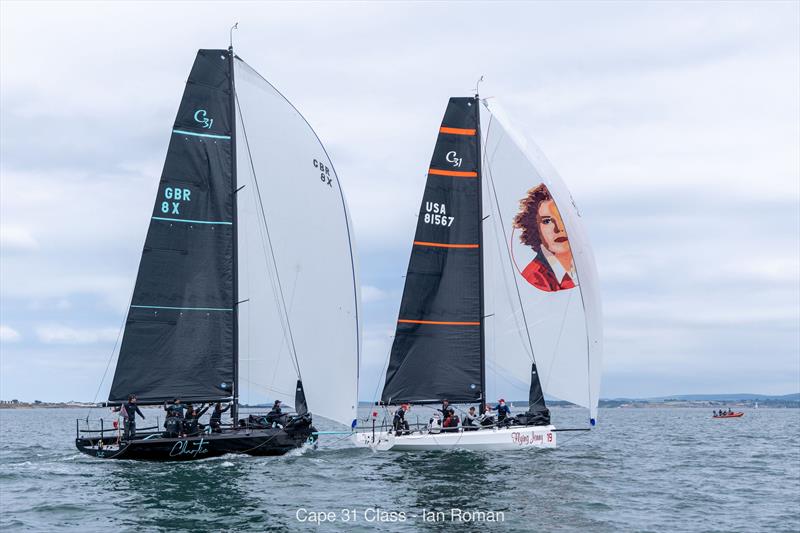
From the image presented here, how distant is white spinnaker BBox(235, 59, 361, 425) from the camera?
101 feet

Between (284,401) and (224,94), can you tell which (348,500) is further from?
(224,94)

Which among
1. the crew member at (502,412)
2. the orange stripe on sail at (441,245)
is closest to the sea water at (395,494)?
the crew member at (502,412)

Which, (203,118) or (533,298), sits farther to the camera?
(533,298)

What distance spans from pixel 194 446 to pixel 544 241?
48.9 feet

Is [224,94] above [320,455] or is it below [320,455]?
above

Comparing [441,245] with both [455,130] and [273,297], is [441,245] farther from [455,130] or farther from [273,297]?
[273,297]

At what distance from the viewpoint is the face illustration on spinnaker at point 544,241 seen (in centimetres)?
3369

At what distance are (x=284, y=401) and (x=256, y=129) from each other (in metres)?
9.47

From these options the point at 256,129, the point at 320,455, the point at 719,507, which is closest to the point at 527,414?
the point at 320,455

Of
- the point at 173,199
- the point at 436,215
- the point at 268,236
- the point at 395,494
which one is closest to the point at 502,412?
the point at 436,215

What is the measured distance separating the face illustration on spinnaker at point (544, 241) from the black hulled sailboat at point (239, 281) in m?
6.71

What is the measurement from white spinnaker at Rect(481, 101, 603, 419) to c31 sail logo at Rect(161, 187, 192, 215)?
38.2 feet

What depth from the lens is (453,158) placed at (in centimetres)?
3425

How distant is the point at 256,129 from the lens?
31.5 meters
